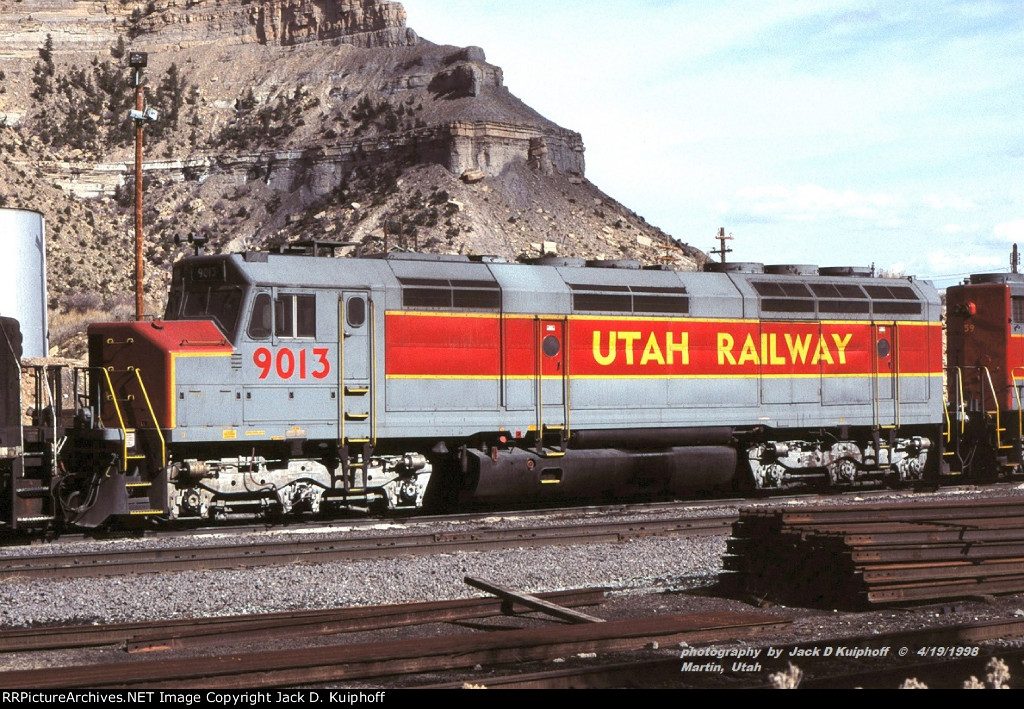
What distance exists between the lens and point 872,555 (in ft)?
40.2

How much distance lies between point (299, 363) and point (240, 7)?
146179mm

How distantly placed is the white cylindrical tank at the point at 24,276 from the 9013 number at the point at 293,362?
1713 cm

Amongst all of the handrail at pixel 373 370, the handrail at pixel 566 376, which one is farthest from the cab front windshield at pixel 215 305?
the handrail at pixel 566 376

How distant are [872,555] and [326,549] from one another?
22.9 ft

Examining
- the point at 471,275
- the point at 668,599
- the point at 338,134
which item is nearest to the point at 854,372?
the point at 471,275

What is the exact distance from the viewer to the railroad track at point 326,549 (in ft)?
48.1

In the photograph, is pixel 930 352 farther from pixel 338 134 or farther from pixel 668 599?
pixel 338 134

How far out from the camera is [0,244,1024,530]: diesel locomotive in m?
18.1

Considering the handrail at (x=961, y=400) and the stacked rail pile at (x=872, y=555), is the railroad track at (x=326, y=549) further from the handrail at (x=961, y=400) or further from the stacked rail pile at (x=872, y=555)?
the handrail at (x=961, y=400)

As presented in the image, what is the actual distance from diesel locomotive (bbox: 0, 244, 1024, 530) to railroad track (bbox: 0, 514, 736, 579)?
2.01m

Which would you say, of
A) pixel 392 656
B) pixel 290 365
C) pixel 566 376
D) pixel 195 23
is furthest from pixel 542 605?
pixel 195 23

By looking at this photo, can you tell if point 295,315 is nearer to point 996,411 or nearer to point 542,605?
point 542,605
